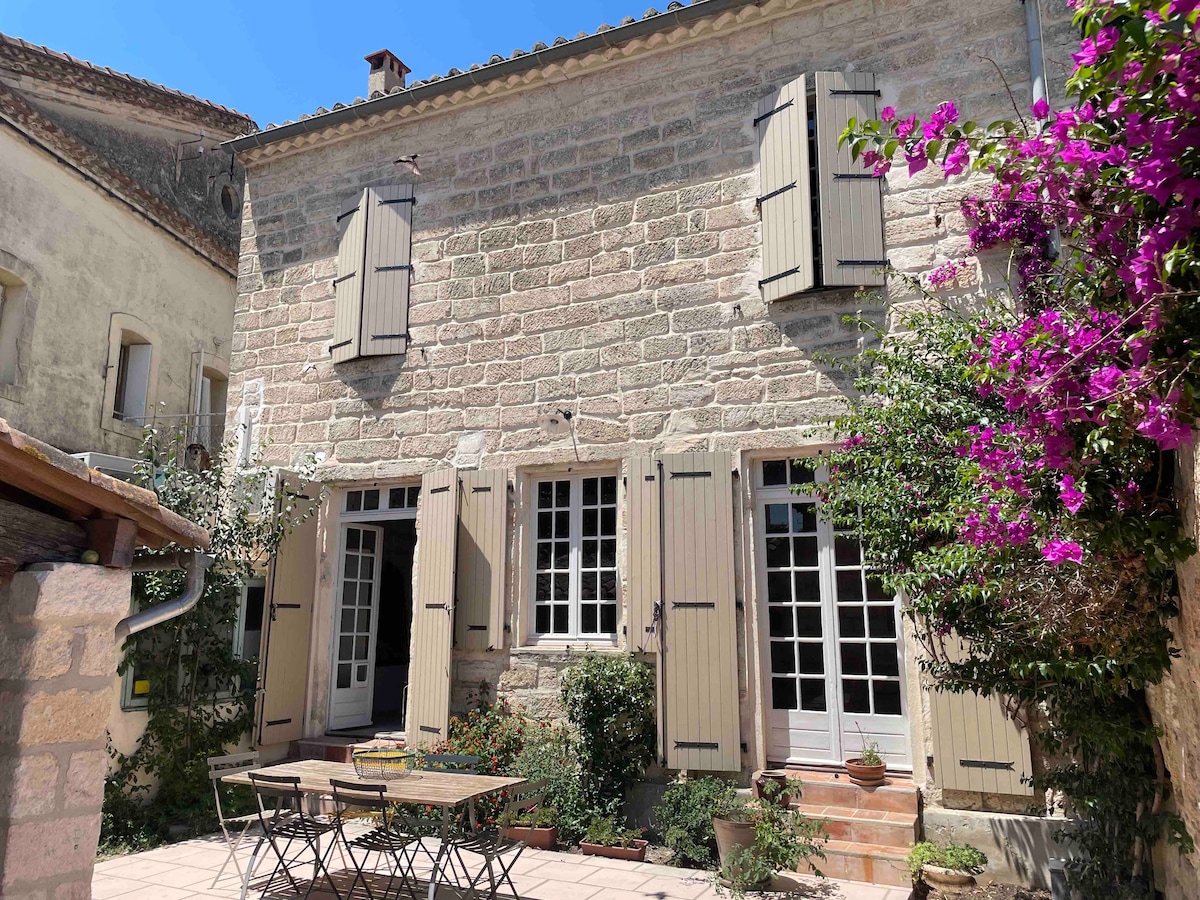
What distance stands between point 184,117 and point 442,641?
30.4 ft

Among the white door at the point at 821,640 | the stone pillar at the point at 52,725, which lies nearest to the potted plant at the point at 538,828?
the white door at the point at 821,640

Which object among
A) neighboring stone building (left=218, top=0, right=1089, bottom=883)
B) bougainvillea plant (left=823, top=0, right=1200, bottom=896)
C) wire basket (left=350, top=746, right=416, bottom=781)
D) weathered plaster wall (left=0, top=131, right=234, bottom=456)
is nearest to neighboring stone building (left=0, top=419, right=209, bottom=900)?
wire basket (left=350, top=746, right=416, bottom=781)

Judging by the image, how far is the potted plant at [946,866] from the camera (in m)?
4.89

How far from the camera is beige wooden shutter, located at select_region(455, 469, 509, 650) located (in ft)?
22.0

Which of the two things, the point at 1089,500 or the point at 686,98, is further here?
the point at 686,98

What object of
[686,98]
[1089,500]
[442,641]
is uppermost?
[686,98]

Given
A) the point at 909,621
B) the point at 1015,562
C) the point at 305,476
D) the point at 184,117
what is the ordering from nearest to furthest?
the point at 1015,562 → the point at 909,621 → the point at 305,476 → the point at 184,117

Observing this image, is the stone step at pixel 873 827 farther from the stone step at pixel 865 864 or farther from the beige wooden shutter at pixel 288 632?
the beige wooden shutter at pixel 288 632

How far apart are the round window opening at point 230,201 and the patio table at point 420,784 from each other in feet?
34.5

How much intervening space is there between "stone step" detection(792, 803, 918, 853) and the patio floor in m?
0.26

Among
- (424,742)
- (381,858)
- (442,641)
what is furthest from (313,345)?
(381,858)

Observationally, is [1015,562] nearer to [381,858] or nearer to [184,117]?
[381,858]

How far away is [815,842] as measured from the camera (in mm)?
5199

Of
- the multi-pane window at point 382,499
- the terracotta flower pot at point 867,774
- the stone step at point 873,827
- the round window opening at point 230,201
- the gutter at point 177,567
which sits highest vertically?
the round window opening at point 230,201
